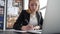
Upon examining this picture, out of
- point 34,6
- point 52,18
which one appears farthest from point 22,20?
point 52,18

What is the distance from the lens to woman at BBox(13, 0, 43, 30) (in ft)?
3.05

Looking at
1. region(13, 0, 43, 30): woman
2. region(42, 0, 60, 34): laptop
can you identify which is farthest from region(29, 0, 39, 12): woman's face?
region(42, 0, 60, 34): laptop

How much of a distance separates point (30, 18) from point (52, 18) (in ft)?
0.65

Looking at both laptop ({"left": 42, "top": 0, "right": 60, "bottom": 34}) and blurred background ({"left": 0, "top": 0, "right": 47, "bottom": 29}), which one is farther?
laptop ({"left": 42, "top": 0, "right": 60, "bottom": 34})

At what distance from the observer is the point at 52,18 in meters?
1.04

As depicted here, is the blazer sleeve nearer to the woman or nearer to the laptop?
the woman

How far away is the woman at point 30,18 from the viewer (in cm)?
93

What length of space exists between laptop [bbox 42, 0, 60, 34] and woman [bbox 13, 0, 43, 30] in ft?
0.34

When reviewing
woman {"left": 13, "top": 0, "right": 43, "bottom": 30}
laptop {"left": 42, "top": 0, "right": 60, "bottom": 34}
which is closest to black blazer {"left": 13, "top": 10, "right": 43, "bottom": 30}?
woman {"left": 13, "top": 0, "right": 43, "bottom": 30}

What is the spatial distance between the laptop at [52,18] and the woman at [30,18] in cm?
10

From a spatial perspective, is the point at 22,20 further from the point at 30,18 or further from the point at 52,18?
the point at 52,18

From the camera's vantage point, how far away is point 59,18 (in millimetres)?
1046

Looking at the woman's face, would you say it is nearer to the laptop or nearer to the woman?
the woman

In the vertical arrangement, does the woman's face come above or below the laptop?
above
